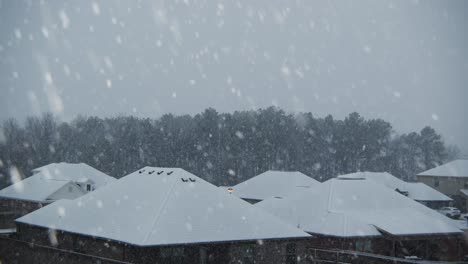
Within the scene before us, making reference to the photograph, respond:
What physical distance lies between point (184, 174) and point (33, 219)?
9599 millimetres

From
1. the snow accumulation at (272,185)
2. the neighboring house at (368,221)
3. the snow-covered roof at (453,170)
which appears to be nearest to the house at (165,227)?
the neighboring house at (368,221)

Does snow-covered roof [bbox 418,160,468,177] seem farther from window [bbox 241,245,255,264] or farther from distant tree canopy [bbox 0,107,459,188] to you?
window [bbox 241,245,255,264]

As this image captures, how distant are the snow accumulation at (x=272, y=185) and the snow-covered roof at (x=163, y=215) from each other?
85.5 feet

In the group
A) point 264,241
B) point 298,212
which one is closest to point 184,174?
point 264,241

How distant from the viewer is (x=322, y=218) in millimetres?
30469

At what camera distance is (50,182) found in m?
52.2

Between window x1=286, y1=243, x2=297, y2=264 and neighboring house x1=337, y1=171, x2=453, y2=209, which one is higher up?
neighboring house x1=337, y1=171, x2=453, y2=209

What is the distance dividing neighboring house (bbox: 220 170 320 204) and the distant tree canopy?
83.7ft

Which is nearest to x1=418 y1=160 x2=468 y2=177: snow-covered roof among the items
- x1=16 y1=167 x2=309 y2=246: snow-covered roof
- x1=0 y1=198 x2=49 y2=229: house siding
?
x1=16 y1=167 x2=309 y2=246: snow-covered roof

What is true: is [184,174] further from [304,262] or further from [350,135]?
[350,135]

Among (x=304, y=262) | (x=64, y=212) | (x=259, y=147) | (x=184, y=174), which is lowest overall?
(x=304, y=262)

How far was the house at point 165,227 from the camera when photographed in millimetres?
22270

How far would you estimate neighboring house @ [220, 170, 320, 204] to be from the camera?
177ft

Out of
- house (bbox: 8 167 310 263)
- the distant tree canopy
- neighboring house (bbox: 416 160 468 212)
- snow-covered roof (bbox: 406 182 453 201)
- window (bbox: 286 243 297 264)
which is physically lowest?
window (bbox: 286 243 297 264)
